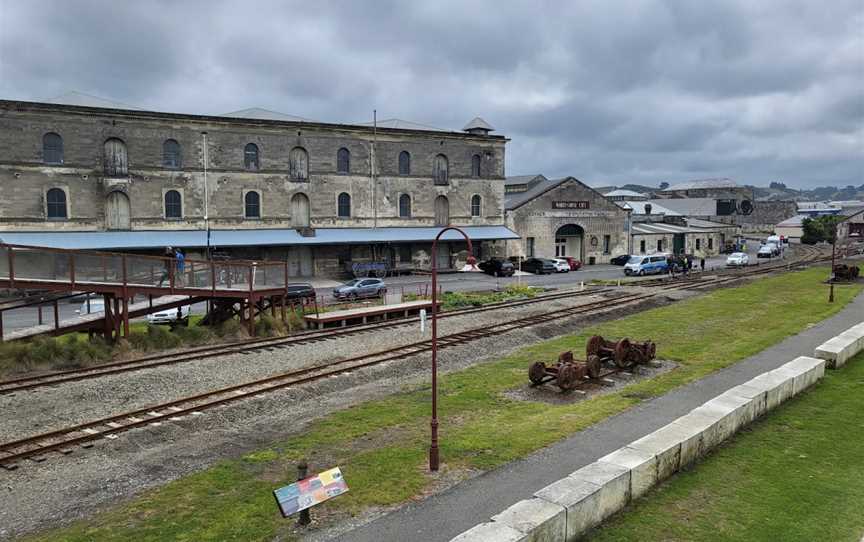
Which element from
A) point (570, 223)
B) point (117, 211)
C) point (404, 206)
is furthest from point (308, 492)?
point (570, 223)

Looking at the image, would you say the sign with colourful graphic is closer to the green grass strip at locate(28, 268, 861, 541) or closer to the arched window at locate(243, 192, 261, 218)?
the green grass strip at locate(28, 268, 861, 541)

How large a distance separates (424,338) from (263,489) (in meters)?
14.4

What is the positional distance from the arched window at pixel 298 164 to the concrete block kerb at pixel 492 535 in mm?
43864

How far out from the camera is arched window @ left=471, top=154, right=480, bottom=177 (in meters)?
56.6

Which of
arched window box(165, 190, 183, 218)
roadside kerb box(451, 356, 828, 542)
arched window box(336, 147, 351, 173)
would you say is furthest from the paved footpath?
arched window box(165, 190, 183, 218)

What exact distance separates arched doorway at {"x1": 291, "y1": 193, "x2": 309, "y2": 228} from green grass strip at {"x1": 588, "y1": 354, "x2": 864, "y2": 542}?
40807 mm

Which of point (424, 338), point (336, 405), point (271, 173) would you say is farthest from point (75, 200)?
point (336, 405)

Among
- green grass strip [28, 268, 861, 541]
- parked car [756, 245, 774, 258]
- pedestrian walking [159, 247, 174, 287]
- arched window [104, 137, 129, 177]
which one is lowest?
green grass strip [28, 268, 861, 541]

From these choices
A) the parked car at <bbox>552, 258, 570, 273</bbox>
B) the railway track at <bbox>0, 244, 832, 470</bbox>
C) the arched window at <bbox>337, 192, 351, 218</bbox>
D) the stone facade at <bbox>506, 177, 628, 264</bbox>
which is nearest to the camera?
the railway track at <bbox>0, 244, 832, 470</bbox>

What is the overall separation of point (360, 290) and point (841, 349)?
79.2 ft

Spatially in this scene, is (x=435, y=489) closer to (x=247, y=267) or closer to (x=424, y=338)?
(x=424, y=338)

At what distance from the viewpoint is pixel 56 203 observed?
41.4 meters

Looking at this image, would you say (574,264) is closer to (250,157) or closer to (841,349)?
(250,157)

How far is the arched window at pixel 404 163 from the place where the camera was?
5341 centimetres
